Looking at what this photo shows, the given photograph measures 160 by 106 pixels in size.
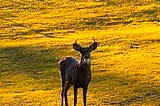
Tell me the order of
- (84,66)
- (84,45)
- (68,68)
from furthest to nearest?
1. (84,45)
2. (68,68)
3. (84,66)

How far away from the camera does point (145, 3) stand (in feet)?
218

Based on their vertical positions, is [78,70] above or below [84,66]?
below

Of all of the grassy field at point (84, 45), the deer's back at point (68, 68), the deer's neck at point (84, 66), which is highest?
the deer's neck at point (84, 66)

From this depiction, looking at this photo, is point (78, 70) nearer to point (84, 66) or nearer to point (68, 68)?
point (84, 66)

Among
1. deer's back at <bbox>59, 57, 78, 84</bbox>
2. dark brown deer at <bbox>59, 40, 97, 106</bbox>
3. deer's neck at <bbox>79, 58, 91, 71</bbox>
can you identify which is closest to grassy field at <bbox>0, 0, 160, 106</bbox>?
deer's back at <bbox>59, 57, 78, 84</bbox>

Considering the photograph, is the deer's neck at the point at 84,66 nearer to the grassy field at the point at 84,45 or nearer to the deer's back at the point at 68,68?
the deer's back at the point at 68,68

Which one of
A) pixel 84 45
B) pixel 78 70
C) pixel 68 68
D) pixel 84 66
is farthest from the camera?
pixel 84 45

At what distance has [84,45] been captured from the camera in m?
40.7

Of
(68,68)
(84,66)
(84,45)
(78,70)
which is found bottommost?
(84,45)

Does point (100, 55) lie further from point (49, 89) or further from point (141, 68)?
point (49, 89)

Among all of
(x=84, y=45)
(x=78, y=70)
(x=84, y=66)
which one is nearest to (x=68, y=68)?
(x=78, y=70)

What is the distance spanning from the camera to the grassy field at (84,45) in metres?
25.1

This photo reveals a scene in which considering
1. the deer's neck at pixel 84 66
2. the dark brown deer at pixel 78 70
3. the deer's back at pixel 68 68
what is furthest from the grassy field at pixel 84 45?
the deer's neck at pixel 84 66

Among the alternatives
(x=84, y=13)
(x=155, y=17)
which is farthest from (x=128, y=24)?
(x=84, y=13)
